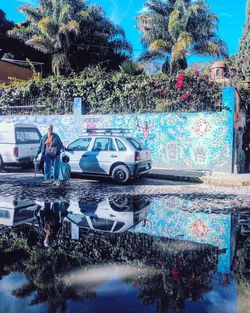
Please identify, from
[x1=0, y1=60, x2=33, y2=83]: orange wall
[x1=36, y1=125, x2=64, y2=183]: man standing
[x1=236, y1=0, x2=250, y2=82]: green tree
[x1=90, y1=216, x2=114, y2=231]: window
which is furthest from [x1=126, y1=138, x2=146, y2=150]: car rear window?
[x1=0, y1=60, x2=33, y2=83]: orange wall

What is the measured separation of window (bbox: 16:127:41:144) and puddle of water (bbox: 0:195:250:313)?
6.02 m

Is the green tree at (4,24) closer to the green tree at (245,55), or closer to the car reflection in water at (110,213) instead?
the green tree at (245,55)

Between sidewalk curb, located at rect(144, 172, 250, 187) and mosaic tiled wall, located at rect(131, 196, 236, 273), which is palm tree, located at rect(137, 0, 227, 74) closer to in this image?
sidewalk curb, located at rect(144, 172, 250, 187)

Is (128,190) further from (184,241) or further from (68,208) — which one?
(184,241)

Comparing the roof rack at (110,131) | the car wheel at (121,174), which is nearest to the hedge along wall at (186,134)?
the roof rack at (110,131)

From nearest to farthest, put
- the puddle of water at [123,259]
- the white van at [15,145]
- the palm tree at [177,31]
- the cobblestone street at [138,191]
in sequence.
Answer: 1. the puddle of water at [123,259]
2. the cobblestone street at [138,191]
3. the white van at [15,145]
4. the palm tree at [177,31]

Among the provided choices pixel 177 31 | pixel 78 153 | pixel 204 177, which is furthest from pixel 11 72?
pixel 204 177

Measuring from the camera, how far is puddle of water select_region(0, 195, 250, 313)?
3588 millimetres

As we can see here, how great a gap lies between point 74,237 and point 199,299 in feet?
8.24

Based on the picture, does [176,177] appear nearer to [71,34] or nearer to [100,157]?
[100,157]

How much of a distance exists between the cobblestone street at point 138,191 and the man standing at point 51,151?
54 cm

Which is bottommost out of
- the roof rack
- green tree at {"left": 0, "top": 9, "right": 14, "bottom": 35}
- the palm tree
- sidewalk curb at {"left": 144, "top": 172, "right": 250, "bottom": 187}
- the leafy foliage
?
sidewalk curb at {"left": 144, "top": 172, "right": 250, "bottom": 187}

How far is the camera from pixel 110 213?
710 cm

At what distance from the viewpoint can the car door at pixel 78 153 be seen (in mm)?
11578
